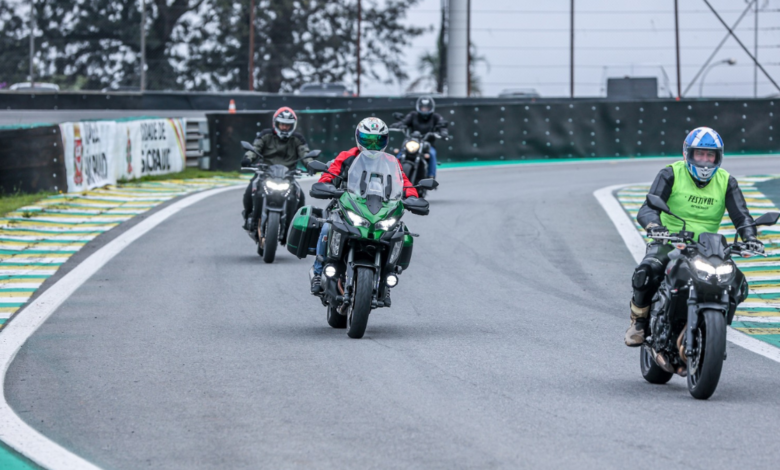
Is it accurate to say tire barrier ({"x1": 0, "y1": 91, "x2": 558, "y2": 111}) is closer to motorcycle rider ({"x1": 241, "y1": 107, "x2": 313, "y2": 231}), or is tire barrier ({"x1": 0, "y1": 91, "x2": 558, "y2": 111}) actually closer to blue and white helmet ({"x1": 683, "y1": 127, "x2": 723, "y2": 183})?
motorcycle rider ({"x1": 241, "y1": 107, "x2": 313, "y2": 231})

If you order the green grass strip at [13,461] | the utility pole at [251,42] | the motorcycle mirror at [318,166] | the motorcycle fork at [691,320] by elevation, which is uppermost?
the utility pole at [251,42]

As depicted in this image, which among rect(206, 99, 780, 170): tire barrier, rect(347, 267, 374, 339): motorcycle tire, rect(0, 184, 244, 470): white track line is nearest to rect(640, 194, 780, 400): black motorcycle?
rect(347, 267, 374, 339): motorcycle tire

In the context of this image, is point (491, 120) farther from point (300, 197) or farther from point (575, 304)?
point (575, 304)

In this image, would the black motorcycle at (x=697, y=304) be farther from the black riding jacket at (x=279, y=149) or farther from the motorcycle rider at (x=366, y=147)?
the black riding jacket at (x=279, y=149)

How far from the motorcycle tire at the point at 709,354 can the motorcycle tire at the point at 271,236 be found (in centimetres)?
754

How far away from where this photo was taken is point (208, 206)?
65.3ft

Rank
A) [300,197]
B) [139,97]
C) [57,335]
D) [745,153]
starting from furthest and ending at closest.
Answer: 1. [139,97]
2. [745,153]
3. [300,197]
4. [57,335]

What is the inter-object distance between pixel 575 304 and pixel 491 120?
18.6 m

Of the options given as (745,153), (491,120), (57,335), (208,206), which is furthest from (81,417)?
(745,153)

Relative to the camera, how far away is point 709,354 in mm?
7066

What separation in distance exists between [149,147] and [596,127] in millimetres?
11448

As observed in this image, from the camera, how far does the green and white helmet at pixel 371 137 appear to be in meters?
10.2

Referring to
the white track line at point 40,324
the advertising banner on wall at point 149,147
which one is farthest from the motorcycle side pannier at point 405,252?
the advertising banner on wall at point 149,147

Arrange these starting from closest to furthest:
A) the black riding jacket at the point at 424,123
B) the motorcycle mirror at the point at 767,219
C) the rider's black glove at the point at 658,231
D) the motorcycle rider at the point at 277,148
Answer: the motorcycle mirror at the point at 767,219 < the rider's black glove at the point at 658,231 < the motorcycle rider at the point at 277,148 < the black riding jacket at the point at 424,123
